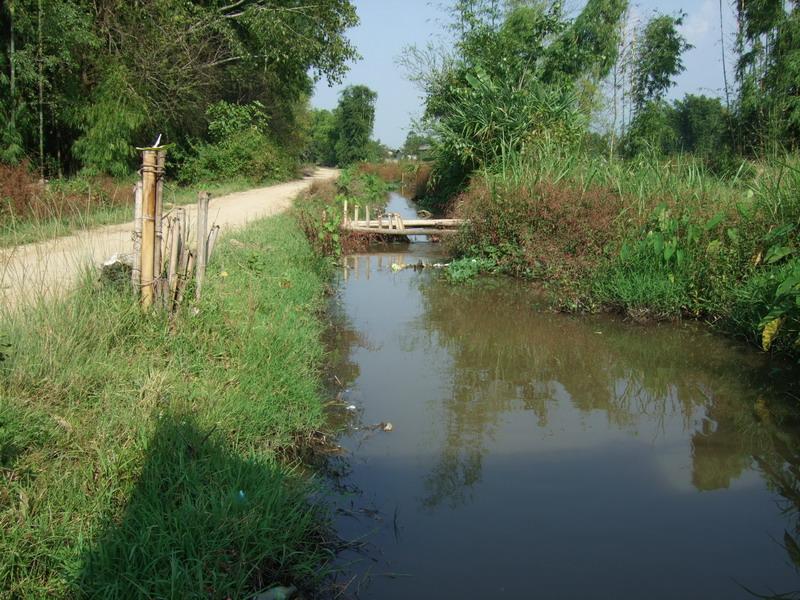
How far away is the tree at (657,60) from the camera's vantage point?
24078 mm

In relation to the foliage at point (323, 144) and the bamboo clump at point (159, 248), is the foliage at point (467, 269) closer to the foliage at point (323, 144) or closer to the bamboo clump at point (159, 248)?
A: the bamboo clump at point (159, 248)

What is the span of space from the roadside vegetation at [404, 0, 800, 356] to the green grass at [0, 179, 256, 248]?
18.1 ft

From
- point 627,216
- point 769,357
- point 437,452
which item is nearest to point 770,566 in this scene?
point 437,452

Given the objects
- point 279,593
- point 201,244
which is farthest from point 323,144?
point 279,593

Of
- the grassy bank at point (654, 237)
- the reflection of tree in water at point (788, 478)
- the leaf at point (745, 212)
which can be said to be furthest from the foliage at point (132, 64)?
the reflection of tree in water at point (788, 478)

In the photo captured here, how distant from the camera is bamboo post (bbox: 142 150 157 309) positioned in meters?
4.85

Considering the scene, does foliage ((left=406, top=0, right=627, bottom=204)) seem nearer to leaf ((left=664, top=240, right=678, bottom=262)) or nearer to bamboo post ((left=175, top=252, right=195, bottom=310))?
leaf ((left=664, top=240, right=678, bottom=262))

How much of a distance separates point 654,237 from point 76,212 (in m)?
6.64

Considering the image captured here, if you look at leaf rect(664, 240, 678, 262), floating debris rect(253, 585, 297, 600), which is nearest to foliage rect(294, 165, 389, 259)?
leaf rect(664, 240, 678, 262)

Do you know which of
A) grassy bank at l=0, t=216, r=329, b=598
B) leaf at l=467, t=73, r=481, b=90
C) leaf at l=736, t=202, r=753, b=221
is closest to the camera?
grassy bank at l=0, t=216, r=329, b=598

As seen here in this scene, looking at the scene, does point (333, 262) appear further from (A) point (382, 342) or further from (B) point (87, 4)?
(B) point (87, 4)

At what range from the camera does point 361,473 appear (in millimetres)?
4609

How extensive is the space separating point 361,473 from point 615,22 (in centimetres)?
2115

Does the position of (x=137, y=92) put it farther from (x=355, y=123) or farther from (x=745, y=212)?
(x=355, y=123)
